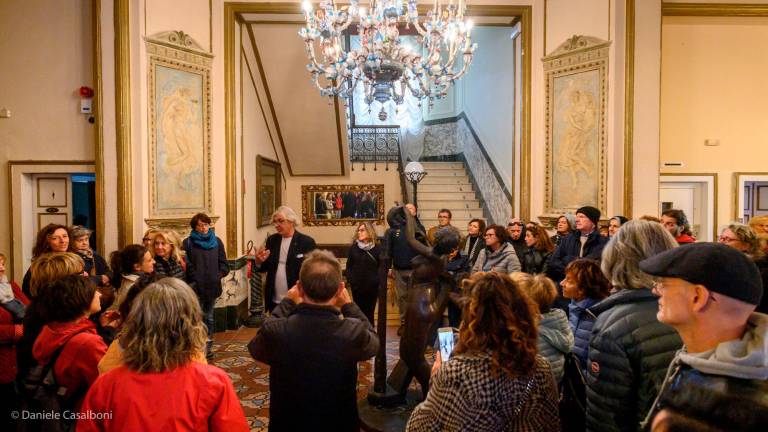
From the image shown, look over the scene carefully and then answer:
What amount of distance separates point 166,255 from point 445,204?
23.7 feet

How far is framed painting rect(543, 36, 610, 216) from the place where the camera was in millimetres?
5922

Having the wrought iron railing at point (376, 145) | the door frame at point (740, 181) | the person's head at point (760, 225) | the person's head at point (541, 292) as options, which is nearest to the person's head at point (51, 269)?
the person's head at point (541, 292)

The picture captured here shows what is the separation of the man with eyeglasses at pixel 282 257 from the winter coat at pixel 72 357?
263cm

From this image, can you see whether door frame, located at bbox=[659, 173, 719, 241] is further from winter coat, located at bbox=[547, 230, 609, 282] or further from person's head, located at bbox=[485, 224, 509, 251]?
person's head, located at bbox=[485, 224, 509, 251]

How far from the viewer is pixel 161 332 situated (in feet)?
5.10

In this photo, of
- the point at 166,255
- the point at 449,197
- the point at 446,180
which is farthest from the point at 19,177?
the point at 446,180

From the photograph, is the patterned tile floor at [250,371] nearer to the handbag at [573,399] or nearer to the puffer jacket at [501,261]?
the puffer jacket at [501,261]

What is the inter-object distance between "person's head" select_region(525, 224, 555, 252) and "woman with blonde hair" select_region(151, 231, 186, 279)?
3.40 meters

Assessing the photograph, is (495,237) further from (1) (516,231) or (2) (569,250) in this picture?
(2) (569,250)

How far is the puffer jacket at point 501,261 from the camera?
15.3 feet

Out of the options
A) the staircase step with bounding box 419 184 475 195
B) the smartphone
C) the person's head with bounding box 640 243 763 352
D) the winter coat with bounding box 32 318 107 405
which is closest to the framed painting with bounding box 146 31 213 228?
the winter coat with bounding box 32 318 107 405

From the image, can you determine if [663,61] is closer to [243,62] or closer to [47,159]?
[243,62]

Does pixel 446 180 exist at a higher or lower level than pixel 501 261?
higher

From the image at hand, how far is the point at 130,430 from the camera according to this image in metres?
1.49
